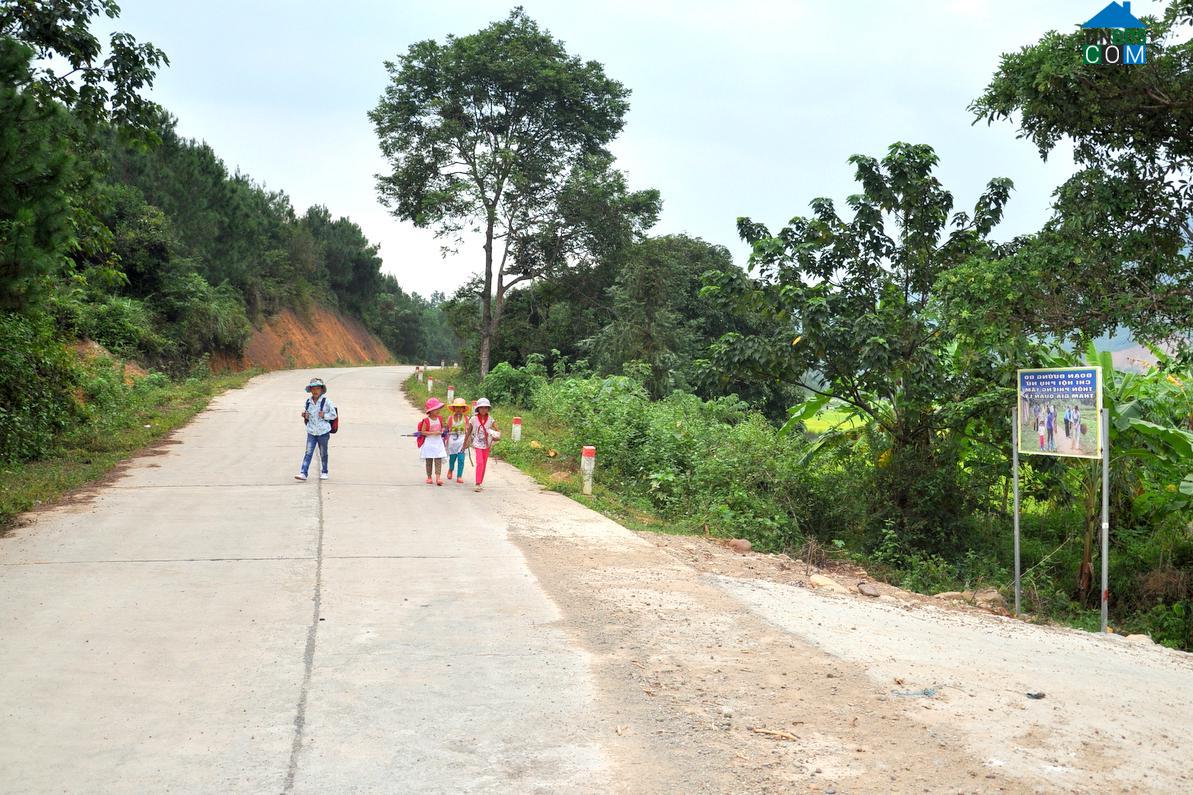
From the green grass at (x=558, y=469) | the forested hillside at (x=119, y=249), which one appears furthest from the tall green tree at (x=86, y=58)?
the green grass at (x=558, y=469)

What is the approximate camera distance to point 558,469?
56.5 feet

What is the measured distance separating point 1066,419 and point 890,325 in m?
4.81

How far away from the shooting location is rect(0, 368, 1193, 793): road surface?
432 centimetres

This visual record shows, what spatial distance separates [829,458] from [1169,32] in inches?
330

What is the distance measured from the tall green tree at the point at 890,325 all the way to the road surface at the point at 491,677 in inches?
205

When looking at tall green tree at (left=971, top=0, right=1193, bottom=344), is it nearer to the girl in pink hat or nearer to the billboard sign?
the billboard sign

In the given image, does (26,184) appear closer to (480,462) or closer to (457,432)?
(457,432)

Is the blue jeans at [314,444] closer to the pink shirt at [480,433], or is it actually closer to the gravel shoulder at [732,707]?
the pink shirt at [480,433]

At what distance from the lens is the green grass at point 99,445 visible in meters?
11.7

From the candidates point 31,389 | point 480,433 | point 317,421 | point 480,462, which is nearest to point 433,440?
point 480,433

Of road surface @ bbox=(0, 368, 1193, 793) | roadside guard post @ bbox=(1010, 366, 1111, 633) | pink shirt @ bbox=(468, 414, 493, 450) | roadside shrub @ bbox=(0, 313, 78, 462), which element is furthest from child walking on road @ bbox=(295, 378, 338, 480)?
roadside guard post @ bbox=(1010, 366, 1111, 633)

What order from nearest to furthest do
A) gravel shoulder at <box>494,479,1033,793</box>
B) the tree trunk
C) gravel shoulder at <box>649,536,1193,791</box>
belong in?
1. gravel shoulder at <box>494,479,1033,793</box>
2. gravel shoulder at <box>649,536,1193,791</box>
3. the tree trunk

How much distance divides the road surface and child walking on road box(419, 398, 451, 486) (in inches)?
153

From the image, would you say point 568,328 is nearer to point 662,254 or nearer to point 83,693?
point 662,254
